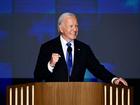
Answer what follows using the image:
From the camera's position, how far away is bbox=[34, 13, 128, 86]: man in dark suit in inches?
122

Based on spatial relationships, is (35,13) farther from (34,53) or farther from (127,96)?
(127,96)

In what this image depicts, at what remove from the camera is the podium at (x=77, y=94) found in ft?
8.44

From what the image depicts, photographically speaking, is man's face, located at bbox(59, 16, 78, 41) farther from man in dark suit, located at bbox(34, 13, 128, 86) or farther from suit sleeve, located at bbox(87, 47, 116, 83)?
suit sleeve, located at bbox(87, 47, 116, 83)

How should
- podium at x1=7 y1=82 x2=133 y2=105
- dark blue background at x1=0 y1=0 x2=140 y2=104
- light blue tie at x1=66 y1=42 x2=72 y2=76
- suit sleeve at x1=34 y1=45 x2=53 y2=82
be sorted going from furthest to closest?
dark blue background at x1=0 y1=0 x2=140 y2=104
light blue tie at x1=66 y1=42 x2=72 y2=76
suit sleeve at x1=34 y1=45 x2=53 y2=82
podium at x1=7 y1=82 x2=133 y2=105

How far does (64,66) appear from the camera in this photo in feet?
10.3

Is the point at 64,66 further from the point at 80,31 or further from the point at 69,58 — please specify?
the point at 80,31

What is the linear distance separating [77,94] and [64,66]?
575mm

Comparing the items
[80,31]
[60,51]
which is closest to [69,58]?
[60,51]

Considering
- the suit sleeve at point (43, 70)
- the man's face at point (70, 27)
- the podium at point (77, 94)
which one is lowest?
the podium at point (77, 94)

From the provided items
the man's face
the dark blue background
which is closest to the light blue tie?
the man's face

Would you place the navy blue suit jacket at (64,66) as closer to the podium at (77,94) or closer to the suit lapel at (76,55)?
the suit lapel at (76,55)

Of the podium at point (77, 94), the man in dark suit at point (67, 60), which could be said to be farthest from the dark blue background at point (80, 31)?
the podium at point (77, 94)

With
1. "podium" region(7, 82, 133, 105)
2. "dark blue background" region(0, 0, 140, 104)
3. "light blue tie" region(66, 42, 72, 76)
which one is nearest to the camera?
"podium" region(7, 82, 133, 105)

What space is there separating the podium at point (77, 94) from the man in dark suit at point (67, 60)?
1.14 ft
